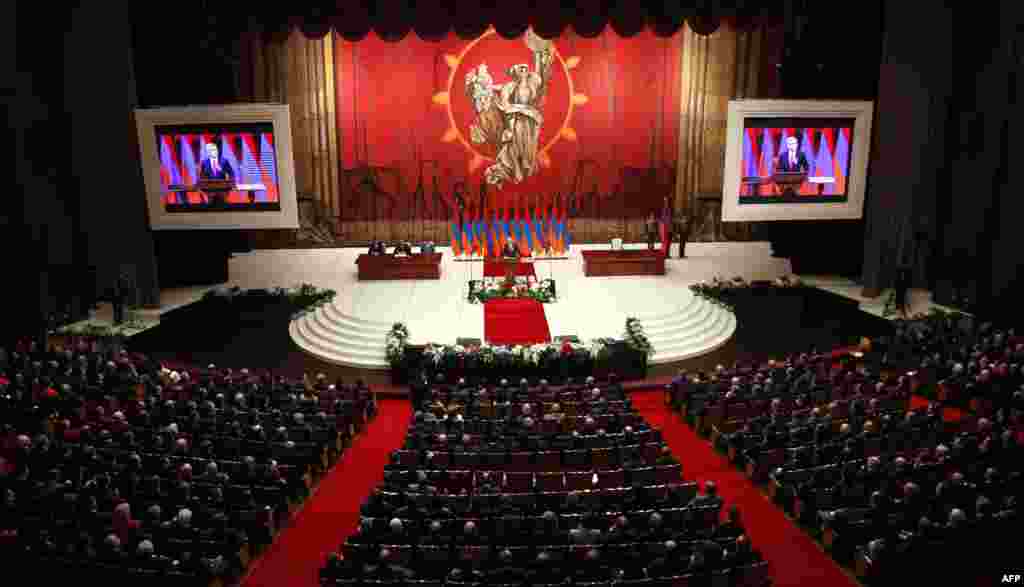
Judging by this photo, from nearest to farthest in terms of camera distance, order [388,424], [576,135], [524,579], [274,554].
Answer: [524,579] < [274,554] < [388,424] < [576,135]

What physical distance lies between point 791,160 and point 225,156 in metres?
15.3

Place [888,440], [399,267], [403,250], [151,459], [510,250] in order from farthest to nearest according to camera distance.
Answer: [403,250] < [399,267] < [510,250] < [888,440] < [151,459]

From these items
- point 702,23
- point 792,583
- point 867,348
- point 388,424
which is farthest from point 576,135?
point 792,583

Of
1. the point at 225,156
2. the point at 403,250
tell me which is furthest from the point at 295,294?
the point at 225,156

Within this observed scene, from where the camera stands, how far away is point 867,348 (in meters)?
16.7

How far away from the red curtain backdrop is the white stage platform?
3435mm

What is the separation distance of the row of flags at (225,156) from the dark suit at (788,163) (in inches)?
535

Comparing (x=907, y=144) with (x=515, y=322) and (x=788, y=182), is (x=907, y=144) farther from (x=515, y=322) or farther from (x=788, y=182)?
(x=515, y=322)

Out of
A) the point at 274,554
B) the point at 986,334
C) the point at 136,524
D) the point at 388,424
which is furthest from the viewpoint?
the point at 986,334

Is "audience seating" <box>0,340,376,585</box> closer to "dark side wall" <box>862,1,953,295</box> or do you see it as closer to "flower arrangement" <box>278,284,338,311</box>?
"flower arrangement" <box>278,284,338,311</box>

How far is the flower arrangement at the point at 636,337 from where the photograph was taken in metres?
16.5

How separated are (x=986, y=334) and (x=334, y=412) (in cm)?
1370

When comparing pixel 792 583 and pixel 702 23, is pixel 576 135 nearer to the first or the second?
pixel 702 23

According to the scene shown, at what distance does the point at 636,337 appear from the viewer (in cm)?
1675
